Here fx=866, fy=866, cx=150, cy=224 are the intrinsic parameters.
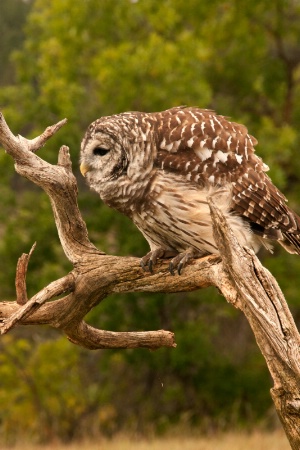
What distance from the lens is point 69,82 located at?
11797 mm

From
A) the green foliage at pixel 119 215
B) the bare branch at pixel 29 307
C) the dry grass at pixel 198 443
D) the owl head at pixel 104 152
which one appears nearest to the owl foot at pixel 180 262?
the owl head at pixel 104 152

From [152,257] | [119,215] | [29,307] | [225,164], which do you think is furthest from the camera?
[119,215]

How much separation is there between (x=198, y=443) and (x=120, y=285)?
679 cm

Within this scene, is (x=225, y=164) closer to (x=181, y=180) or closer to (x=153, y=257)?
(x=181, y=180)

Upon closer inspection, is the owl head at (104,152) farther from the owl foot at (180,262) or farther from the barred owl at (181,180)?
the owl foot at (180,262)

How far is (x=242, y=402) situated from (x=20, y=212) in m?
4.52

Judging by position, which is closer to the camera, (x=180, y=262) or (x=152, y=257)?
(x=180, y=262)

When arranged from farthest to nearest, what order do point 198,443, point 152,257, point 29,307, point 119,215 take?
point 119,215
point 198,443
point 152,257
point 29,307

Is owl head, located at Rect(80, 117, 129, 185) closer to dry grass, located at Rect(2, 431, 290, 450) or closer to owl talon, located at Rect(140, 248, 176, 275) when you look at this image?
owl talon, located at Rect(140, 248, 176, 275)

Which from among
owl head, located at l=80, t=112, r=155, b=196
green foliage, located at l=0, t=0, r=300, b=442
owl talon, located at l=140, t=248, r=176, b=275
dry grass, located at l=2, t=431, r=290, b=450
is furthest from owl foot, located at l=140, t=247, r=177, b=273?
dry grass, located at l=2, t=431, r=290, b=450

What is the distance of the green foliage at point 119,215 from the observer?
35.3 feet

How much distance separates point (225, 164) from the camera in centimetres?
500

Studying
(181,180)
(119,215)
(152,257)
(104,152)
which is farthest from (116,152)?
(119,215)


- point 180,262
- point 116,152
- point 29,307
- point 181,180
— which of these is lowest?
point 29,307
